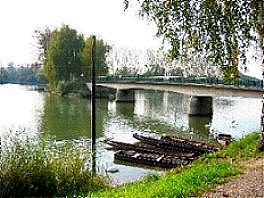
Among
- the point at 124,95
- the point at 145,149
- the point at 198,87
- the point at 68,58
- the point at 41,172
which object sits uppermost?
the point at 68,58

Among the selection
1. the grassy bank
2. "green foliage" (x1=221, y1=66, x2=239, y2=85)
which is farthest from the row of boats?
the grassy bank

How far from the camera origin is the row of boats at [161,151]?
23.9m

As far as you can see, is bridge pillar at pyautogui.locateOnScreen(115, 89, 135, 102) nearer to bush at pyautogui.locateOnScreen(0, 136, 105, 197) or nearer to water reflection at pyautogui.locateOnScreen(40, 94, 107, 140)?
water reflection at pyautogui.locateOnScreen(40, 94, 107, 140)

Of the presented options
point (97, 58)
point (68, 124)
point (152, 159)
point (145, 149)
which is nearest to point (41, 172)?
point (152, 159)

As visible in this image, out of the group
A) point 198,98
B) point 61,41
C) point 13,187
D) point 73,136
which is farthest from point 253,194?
point 61,41

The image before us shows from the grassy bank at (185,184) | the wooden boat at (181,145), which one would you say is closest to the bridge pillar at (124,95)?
the wooden boat at (181,145)

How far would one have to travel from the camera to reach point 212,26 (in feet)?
42.2

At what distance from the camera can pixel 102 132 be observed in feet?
124

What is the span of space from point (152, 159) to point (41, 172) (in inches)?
504

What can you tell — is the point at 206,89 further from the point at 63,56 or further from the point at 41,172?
the point at 63,56

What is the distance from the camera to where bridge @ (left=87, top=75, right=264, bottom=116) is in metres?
41.3

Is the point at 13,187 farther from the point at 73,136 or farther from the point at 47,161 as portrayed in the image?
the point at 73,136

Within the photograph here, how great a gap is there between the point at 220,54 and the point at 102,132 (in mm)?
25785

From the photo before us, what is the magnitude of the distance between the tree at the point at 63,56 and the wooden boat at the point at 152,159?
216 ft
